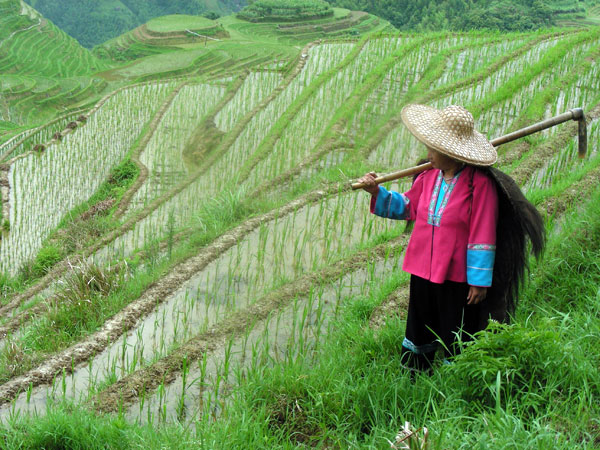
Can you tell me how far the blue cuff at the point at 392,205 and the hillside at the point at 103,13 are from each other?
43.4 meters

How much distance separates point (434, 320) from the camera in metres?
2.56

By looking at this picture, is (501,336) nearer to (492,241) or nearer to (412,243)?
(492,241)

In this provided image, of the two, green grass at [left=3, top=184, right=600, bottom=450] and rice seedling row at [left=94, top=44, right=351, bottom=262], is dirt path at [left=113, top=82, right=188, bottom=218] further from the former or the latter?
green grass at [left=3, top=184, right=600, bottom=450]

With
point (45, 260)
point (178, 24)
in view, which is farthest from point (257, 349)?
point (178, 24)

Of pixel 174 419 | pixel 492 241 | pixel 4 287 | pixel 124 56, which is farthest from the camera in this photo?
pixel 124 56

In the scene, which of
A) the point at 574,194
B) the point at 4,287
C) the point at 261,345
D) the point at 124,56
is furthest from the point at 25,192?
the point at 124,56

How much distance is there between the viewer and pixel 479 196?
7.55 ft

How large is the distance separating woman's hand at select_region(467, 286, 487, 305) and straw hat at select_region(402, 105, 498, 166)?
51 cm

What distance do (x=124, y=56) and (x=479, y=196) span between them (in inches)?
971

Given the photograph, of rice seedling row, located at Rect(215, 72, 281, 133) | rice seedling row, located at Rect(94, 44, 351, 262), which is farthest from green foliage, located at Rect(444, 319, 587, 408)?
rice seedling row, located at Rect(215, 72, 281, 133)

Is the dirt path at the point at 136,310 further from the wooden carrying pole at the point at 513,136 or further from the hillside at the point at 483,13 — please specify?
the hillside at the point at 483,13

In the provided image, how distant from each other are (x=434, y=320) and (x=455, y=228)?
1.51ft

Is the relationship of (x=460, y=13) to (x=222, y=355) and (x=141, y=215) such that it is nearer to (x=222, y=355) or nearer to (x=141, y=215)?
(x=141, y=215)

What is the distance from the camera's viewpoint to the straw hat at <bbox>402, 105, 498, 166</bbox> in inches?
89.4
